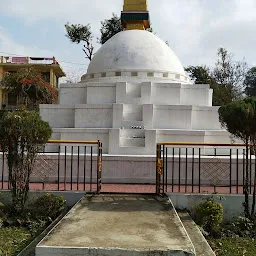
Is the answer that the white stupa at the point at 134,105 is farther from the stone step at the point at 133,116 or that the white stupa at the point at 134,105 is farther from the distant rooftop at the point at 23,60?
the distant rooftop at the point at 23,60

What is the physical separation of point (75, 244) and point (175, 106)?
8.13 meters

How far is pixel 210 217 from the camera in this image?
20.6ft

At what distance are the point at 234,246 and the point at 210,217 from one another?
0.83m

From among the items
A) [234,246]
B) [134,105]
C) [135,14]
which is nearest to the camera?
[234,246]

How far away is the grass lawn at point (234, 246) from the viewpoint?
16.8 feet

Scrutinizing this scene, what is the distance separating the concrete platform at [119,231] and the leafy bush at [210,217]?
570 mm

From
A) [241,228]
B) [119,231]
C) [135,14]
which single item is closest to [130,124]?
[135,14]

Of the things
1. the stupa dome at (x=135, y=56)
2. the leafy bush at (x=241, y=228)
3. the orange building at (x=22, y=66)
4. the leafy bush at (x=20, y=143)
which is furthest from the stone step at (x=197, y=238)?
the orange building at (x=22, y=66)

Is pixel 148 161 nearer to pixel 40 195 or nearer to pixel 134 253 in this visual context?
pixel 40 195

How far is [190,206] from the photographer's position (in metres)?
6.96

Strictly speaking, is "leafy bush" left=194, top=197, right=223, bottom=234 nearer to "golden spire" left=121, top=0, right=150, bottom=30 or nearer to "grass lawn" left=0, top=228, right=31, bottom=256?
"grass lawn" left=0, top=228, right=31, bottom=256

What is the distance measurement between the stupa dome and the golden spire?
3.17ft

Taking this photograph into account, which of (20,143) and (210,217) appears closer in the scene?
(210,217)

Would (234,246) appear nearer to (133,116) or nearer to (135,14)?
(133,116)
